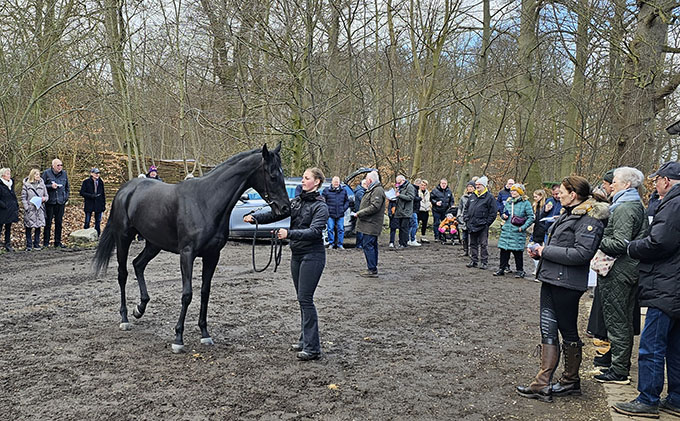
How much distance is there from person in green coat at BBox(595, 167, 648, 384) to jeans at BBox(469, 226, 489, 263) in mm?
6231

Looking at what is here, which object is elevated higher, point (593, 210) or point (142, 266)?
point (593, 210)

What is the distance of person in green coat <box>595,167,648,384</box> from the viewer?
457cm

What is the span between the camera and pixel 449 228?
607 inches

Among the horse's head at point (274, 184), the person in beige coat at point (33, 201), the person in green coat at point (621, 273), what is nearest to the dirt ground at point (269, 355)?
the person in green coat at point (621, 273)

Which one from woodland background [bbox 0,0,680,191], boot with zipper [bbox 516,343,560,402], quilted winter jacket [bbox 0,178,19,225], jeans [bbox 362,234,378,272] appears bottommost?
boot with zipper [bbox 516,343,560,402]

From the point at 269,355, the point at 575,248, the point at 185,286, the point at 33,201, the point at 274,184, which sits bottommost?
the point at 269,355

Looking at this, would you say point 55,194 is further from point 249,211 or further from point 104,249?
point 104,249

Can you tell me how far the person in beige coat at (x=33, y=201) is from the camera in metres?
11.6

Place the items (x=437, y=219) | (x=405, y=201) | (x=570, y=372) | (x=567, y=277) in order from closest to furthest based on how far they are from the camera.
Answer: (x=567, y=277) < (x=570, y=372) < (x=405, y=201) < (x=437, y=219)

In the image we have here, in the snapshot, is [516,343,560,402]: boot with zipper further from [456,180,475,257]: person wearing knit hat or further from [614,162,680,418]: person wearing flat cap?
[456,180,475,257]: person wearing knit hat

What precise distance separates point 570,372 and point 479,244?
723 centimetres

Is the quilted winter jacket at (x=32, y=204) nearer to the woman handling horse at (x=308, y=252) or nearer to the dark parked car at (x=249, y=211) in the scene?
the dark parked car at (x=249, y=211)

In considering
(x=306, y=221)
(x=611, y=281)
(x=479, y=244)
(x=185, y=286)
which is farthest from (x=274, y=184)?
(x=479, y=244)

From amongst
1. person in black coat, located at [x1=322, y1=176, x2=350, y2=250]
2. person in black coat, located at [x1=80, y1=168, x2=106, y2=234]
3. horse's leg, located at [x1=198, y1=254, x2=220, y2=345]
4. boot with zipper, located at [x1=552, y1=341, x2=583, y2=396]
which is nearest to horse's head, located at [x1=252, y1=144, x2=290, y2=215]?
horse's leg, located at [x1=198, y1=254, x2=220, y2=345]
